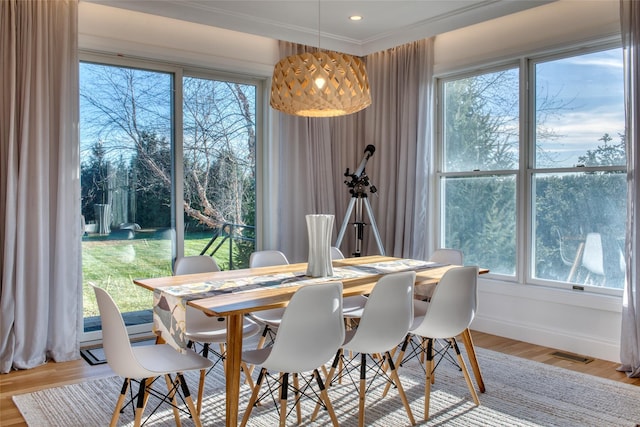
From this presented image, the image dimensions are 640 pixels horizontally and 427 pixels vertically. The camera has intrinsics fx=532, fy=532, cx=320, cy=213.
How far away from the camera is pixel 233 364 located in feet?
7.75

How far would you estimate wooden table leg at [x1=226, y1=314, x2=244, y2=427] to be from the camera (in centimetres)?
234

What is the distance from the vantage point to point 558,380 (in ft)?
11.1

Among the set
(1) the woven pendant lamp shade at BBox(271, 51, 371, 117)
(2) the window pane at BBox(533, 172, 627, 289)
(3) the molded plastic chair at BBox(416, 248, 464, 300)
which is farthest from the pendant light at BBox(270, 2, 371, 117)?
(2) the window pane at BBox(533, 172, 627, 289)

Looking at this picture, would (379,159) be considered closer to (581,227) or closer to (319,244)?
(581,227)

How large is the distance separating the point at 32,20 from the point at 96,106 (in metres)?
0.75

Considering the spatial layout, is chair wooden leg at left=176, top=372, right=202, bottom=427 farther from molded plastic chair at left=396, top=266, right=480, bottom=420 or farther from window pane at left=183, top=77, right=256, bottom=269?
window pane at left=183, top=77, right=256, bottom=269

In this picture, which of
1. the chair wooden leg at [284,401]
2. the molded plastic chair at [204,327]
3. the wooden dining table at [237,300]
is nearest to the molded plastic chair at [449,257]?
the wooden dining table at [237,300]

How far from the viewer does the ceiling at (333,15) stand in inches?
167

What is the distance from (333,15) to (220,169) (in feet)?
5.56

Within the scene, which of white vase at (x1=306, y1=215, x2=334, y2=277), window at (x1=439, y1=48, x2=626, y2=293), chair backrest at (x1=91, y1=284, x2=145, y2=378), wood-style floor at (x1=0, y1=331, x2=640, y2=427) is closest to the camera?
chair backrest at (x1=91, y1=284, x2=145, y2=378)

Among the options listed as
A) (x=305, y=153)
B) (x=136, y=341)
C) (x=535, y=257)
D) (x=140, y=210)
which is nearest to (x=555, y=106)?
(x=535, y=257)

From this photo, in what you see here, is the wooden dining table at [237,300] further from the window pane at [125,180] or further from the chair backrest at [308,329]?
the window pane at [125,180]

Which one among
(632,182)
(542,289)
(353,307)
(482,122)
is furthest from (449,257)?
(482,122)

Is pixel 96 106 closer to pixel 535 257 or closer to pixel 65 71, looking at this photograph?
pixel 65 71
